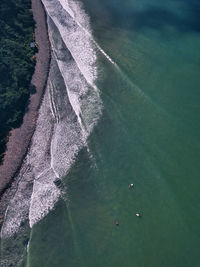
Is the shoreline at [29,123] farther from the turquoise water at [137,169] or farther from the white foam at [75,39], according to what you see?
the turquoise water at [137,169]

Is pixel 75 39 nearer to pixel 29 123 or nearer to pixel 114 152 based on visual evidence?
pixel 29 123

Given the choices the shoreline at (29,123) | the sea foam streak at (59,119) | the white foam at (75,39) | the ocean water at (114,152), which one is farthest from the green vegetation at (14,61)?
the white foam at (75,39)

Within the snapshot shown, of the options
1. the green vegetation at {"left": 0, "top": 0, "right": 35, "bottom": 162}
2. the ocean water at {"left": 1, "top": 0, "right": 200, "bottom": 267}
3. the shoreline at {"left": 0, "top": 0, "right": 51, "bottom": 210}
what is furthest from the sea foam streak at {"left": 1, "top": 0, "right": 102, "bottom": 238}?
the green vegetation at {"left": 0, "top": 0, "right": 35, "bottom": 162}

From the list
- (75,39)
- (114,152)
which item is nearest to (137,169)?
(114,152)

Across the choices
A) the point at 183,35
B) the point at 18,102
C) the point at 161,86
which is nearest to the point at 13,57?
the point at 18,102

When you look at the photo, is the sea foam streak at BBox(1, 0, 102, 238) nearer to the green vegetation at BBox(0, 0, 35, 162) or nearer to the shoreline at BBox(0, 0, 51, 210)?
the shoreline at BBox(0, 0, 51, 210)

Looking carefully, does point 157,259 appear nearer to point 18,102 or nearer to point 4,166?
point 4,166
